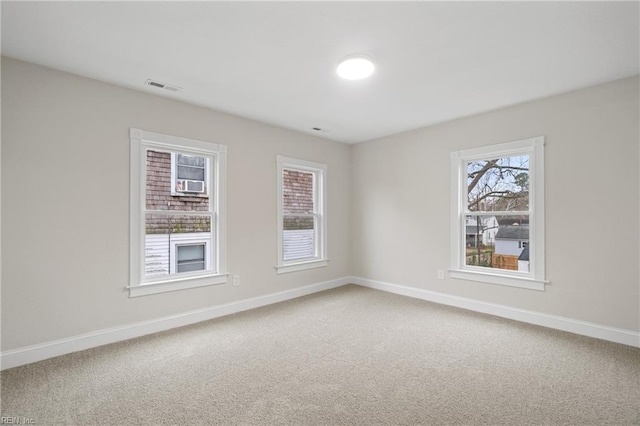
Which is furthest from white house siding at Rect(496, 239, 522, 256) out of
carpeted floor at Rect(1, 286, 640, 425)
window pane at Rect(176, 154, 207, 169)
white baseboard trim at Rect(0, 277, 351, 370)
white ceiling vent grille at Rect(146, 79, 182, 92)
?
white ceiling vent grille at Rect(146, 79, 182, 92)

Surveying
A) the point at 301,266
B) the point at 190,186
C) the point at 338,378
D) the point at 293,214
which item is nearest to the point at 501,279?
the point at 338,378

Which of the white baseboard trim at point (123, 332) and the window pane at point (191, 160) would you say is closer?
the white baseboard trim at point (123, 332)

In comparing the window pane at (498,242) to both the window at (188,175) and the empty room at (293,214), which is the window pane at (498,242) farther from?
the window at (188,175)

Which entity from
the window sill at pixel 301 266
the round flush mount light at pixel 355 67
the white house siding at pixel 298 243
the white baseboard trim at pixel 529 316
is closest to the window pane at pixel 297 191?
the white house siding at pixel 298 243

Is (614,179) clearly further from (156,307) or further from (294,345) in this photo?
(156,307)

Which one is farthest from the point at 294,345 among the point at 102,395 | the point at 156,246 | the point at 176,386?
the point at 156,246

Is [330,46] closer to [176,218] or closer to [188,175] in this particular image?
[188,175]

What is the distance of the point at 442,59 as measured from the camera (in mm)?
2596

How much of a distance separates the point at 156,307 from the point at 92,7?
8.84 ft

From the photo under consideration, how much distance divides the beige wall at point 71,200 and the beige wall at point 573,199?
2987mm

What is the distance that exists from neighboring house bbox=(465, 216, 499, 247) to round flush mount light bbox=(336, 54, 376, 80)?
249 cm

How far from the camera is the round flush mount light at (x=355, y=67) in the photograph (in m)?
2.55

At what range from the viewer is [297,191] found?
4895 millimetres

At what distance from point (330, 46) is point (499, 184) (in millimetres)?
2842
